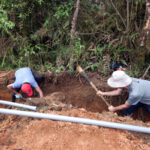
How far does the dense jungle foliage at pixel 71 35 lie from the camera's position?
4.29 m

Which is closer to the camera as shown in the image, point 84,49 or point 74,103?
point 74,103

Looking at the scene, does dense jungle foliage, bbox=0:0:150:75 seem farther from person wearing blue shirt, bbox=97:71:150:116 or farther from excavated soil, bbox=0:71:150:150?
excavated soil, bbox=0:71:150:150

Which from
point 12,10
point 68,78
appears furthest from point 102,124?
point 12,10

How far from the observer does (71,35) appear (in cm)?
412

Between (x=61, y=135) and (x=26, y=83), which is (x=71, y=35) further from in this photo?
(x=61, y=135)

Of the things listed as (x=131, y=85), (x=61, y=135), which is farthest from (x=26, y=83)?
(x=131, y=85)

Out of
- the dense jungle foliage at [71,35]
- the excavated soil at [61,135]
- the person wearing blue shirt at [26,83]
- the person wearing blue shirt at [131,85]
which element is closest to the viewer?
the excavated soil at [61,135]

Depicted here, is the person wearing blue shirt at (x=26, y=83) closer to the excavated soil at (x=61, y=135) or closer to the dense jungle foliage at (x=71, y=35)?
the excavated soil at (x=61, y=135)

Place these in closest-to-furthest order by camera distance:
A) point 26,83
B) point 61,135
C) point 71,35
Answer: point 61,135 → point 26,83 → point 71,35

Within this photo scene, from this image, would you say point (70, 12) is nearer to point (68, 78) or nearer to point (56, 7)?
point (56, 7)

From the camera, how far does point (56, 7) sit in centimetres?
479

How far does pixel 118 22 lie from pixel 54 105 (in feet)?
10.6

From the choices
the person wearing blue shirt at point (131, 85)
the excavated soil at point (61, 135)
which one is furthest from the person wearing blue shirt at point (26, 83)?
the person wearing blue shirt at point (131, 85)

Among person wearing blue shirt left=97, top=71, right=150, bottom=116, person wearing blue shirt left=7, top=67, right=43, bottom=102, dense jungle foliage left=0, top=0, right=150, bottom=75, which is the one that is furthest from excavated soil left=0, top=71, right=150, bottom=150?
dense jungle foliage left=0, top=0, right=150, bottom=75
